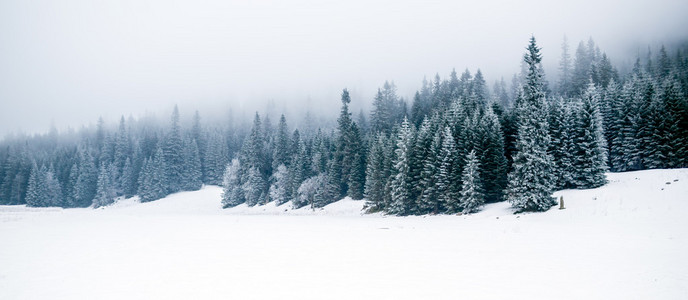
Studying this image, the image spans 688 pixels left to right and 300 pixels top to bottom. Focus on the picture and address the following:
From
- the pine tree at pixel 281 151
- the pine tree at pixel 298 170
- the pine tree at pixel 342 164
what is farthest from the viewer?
the pine tree at pixel 281 151

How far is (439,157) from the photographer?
1761 inches

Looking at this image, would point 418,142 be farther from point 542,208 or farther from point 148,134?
point 148,134

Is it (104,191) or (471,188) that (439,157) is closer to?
(471,188)

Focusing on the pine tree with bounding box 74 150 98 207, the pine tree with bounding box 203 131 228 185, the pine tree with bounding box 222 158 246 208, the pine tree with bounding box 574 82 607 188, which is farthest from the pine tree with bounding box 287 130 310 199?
the pine tree with bounding box 74 150 98 207

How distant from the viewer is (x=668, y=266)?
11875mm

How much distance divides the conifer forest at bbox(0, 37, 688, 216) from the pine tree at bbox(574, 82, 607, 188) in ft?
0.35

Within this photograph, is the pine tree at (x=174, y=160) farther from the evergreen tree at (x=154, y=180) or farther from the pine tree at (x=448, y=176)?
the pine tree at (x=448, y=176)

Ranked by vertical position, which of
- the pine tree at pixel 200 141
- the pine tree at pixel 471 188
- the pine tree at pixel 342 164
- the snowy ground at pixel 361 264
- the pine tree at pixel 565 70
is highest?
the pine tree at pixel 565 70

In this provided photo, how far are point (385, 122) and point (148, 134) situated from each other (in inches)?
3257

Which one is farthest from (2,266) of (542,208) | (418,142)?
(418,142)

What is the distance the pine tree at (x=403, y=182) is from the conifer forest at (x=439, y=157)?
0.49 ft

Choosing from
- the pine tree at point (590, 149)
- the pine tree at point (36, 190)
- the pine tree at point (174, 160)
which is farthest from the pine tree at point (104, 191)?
the pine tree at point (590, 149)

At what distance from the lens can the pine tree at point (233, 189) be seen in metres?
80.7

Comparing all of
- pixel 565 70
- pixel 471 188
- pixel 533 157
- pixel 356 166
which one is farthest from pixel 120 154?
pixel 565 70
